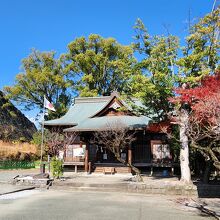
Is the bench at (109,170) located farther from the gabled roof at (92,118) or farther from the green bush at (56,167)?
the green bush at (56,167)

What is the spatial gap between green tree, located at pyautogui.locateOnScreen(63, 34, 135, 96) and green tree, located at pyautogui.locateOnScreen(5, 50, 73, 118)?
1792mm

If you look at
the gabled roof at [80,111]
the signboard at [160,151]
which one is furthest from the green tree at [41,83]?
the signboard at [160,151]

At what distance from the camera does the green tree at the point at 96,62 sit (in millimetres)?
44406

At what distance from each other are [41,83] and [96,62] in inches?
312

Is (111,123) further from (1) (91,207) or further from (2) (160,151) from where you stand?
(1) (91,207)

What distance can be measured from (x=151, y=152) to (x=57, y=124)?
8548 mm

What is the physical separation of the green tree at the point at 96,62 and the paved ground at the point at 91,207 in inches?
1121

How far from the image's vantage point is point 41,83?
148 feet

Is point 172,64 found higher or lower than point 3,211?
higher

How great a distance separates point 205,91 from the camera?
16.0 metres

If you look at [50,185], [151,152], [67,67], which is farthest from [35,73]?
[50,185]

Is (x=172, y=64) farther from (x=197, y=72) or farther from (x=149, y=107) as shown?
(x=149, y=107)

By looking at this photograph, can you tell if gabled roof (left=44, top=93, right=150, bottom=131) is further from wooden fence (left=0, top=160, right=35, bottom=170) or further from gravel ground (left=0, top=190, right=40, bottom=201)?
gravel ground (left=0, top=190, right=40, bottom=201)

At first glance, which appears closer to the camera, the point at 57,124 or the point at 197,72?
the point at 197,72
